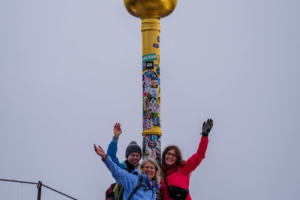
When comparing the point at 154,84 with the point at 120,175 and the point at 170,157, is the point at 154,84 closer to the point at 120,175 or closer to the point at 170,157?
the point at 170,157

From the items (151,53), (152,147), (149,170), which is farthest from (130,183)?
(151,53)

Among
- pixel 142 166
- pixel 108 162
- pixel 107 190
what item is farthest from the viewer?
pixel 107 190

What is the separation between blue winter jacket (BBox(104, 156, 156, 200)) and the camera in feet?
35.9

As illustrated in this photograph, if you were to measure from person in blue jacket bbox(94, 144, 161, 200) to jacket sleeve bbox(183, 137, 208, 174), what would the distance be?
1.06 metres

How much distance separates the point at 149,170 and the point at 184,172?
1241mm

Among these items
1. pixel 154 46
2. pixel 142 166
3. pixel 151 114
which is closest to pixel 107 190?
pixel 142 166

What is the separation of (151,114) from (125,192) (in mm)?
3114

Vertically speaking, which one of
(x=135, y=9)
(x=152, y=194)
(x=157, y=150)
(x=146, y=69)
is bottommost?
(x=152, y=194)

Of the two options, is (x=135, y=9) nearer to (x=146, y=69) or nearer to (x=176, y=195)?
(x=146, y=69)

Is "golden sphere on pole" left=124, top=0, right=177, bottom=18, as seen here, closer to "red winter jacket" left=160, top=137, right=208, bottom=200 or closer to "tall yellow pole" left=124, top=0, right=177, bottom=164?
"tall yellow pole" left=124, top=0, right=177, bottom=164

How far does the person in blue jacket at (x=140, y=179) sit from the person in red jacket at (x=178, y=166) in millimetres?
853

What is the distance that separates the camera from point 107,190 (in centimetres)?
1261

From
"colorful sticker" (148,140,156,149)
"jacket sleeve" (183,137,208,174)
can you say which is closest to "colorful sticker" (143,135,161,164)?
"colorful sticker" (148,140,156,149)

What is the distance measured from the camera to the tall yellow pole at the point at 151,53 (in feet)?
46.5
